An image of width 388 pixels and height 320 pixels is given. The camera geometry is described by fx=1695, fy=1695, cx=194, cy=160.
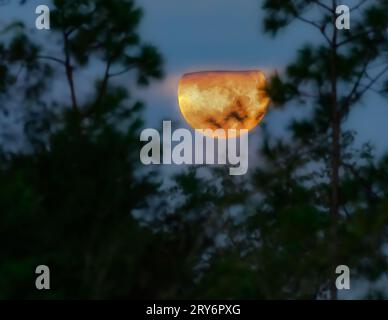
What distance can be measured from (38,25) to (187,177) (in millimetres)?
1695

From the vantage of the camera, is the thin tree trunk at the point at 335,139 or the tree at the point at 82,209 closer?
the tree at the point at 82,209

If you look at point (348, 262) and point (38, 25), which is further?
point (38, 25)

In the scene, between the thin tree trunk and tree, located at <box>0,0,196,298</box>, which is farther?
the thin tree trunk

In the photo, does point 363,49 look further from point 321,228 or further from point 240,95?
point 321,228

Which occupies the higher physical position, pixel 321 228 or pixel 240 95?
pixel 240 95

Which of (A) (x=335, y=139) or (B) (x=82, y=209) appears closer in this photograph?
(B) (x=82, y=209)

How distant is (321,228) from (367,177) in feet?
6.04

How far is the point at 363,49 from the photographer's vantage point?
11.7m

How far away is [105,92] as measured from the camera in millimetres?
11406
